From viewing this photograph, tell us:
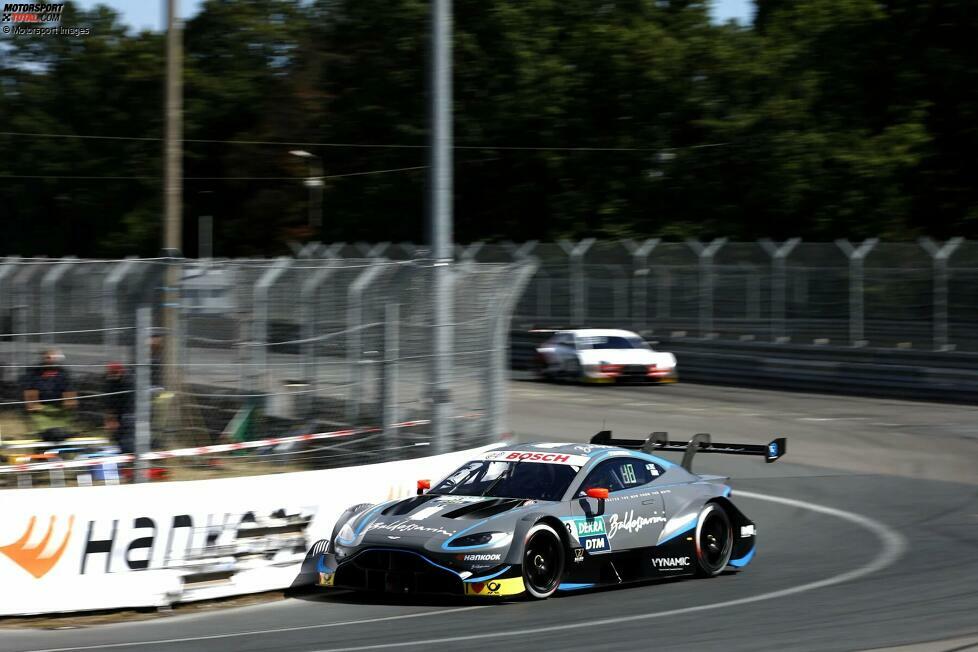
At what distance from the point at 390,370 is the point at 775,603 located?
418 cm

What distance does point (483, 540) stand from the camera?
9.73 m

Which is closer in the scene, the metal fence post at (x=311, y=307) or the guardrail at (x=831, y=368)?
the metal fence post at (x=311, y=307)

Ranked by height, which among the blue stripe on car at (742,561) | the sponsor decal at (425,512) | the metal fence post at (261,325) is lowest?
the blue stripe on car at (742,561)

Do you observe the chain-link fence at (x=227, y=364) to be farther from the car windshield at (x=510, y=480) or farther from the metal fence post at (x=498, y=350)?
the car windshield at (x=510, y=480)

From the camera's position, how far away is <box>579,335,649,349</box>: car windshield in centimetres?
2914

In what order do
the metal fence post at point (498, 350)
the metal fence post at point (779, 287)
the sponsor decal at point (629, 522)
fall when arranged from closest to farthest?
the sponsor decal at point (629, 522) → the metal fence post at point (498, 350) → the metal fence post at point (779, 287)

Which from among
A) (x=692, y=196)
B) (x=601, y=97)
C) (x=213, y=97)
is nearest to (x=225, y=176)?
(x=213, y=97)

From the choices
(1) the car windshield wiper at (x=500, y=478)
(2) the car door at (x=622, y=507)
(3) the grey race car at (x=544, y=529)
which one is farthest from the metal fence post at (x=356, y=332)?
(2) the car door at (x=622, y=507)

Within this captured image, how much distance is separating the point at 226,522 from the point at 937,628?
5288mm

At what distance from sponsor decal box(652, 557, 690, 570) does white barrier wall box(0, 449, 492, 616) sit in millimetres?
2701

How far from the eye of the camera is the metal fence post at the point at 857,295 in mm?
26922

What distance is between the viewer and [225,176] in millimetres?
61156

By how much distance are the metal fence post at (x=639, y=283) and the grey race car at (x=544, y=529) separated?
1965cm

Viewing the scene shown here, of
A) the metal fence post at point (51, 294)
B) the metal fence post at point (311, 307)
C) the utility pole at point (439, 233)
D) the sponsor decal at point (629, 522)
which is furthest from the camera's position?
the utility pole at point (439, 233)
